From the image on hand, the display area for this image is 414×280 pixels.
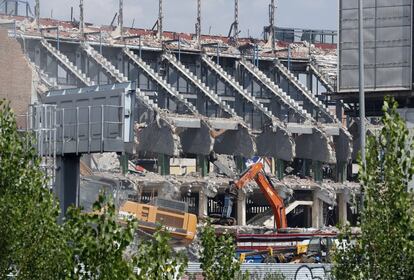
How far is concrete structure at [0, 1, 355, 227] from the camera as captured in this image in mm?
93562

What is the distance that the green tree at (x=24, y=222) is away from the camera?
22703mm

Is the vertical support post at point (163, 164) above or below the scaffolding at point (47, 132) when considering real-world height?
below

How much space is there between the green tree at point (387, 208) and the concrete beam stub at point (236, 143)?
3053 inches

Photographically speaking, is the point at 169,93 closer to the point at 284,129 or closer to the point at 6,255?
the point at 284,129

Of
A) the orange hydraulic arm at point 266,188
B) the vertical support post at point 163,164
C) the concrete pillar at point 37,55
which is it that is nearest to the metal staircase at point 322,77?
the vertical support post at point 163,164

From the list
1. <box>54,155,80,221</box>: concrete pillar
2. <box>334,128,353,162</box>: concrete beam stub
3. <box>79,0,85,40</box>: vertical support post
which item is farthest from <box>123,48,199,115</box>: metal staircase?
<box>54,155,80,221</box>: concrete pillar

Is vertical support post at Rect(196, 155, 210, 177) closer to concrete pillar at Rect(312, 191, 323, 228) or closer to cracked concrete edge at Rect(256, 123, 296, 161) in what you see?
cracked concrete edge at Rect(256, 123, 296, 161)

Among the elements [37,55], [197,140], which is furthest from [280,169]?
[37,55]

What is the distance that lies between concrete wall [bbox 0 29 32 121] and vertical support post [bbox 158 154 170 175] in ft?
54.9

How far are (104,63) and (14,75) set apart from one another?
18.4 m

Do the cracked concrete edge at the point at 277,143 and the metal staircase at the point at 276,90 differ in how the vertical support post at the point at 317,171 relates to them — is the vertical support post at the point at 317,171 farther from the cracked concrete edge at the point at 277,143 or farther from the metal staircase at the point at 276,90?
the metal staircase at the point at 276,90

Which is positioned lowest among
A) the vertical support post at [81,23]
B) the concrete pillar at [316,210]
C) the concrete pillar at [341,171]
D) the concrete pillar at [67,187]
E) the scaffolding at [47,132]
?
the concrete pillar at [316,210]

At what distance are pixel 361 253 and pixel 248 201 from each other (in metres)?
84.3

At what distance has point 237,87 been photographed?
342 ft
